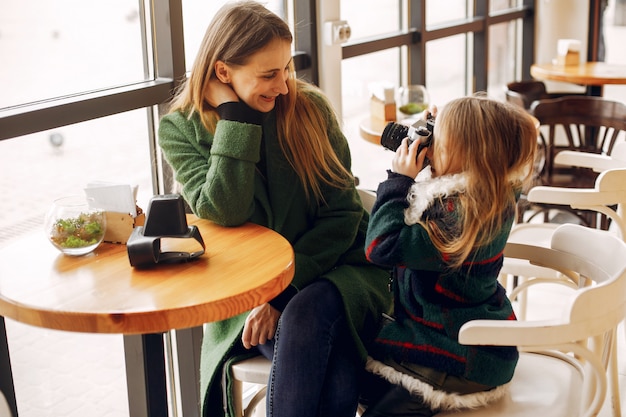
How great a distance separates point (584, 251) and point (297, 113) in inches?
29.5

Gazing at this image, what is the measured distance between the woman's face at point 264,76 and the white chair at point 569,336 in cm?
69

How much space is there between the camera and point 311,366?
163 centimetres

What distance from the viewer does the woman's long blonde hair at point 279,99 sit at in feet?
5.92

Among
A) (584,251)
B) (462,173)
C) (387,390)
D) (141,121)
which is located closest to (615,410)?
(584,251)

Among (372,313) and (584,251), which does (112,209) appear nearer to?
(372,313)

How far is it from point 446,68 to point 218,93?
9.71ft

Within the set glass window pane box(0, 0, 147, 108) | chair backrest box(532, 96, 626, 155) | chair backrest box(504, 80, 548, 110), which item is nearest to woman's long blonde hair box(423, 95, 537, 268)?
glass window pane box(0, 0, 147, 108)

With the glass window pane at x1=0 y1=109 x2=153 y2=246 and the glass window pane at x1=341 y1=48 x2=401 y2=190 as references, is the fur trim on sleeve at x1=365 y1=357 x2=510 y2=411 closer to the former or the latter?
the glass window pane at x1=0 y1=109 x2=153 y2=246

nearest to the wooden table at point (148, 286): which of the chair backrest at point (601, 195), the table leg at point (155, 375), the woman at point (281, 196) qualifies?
the table leg at point (155, 375)

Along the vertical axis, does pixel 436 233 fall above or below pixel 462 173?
below

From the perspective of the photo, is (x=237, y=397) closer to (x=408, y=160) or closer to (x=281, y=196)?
(x=281, y=196)

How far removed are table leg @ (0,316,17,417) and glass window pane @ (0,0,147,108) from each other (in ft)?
1.83

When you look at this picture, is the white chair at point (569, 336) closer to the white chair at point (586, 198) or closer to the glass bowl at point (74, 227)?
the white chair at point (586, 198)

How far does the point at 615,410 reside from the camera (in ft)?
6.01
